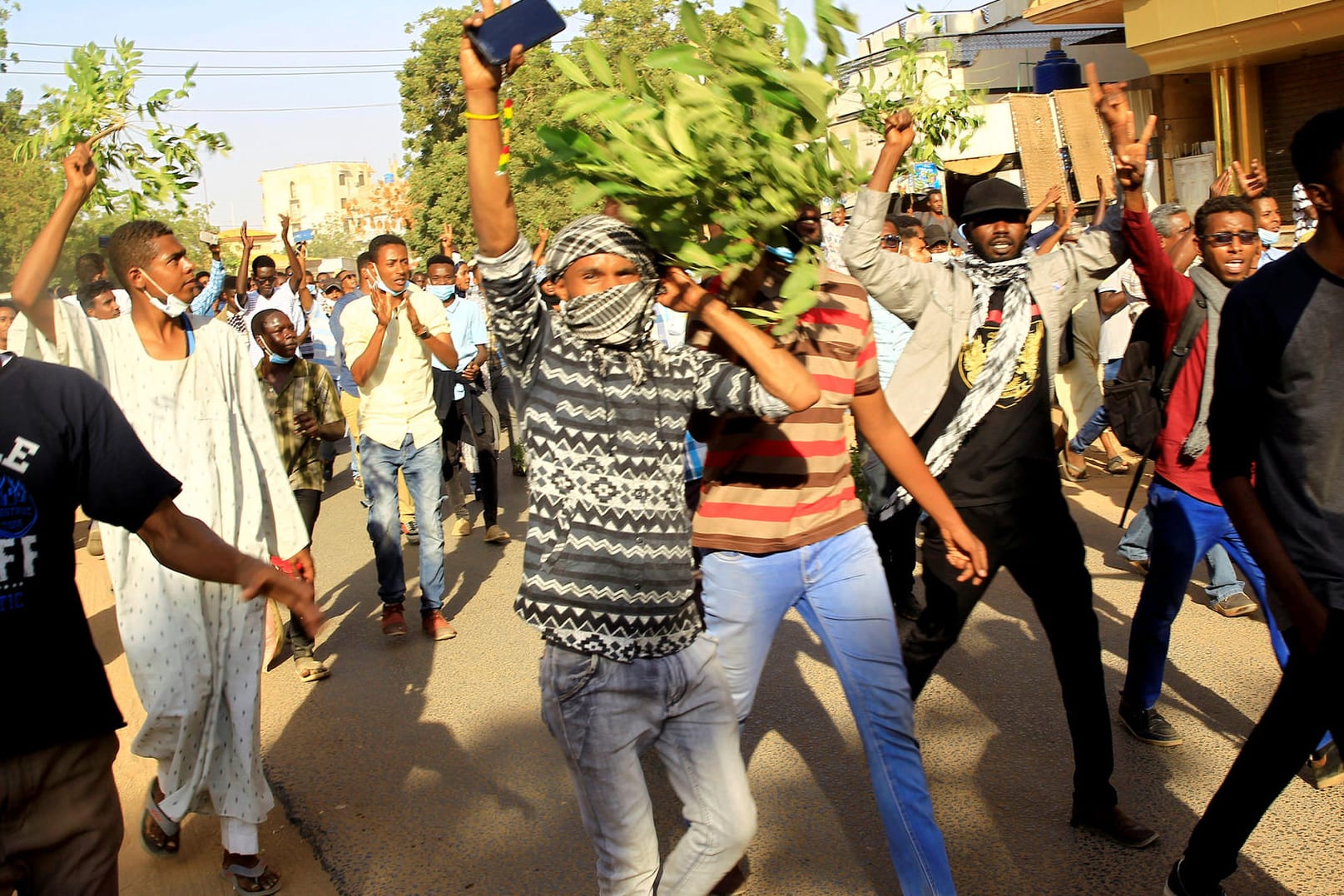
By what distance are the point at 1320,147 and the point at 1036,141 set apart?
1533cm

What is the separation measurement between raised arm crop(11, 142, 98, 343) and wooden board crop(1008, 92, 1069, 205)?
15.0 meters

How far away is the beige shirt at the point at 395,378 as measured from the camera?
701 centimetres

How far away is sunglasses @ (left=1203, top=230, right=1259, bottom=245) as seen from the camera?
4.82 m

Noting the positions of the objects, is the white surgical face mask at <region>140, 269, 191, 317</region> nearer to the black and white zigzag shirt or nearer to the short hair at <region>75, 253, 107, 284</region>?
the black and white zigzag shirt

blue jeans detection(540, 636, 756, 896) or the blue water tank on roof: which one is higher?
the blue water tank on roof

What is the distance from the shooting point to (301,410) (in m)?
6.90

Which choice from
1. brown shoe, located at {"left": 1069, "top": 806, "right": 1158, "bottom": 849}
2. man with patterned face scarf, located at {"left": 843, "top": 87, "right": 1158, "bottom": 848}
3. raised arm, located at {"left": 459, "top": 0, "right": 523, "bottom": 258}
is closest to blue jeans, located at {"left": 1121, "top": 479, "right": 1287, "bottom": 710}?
man with patterned face scarf, located at {"left": 843, "top": 87, "right": 1158, "bottom": 848}

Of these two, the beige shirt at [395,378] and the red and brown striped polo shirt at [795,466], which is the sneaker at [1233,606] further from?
the beige shirt at [395,378]

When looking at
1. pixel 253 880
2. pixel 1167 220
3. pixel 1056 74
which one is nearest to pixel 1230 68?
pixel 1056 74

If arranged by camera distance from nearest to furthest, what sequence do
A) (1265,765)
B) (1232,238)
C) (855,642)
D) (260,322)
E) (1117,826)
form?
1. (1265,765)
2. (855,642)
3. (1117,826)
4. (1232,238)
5. (260,322)

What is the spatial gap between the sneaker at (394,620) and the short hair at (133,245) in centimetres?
307

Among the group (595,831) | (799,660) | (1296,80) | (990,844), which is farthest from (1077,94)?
(595,831)

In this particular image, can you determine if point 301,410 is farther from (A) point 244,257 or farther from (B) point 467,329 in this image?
(A) point 244,257

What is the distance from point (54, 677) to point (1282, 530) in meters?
2.80
